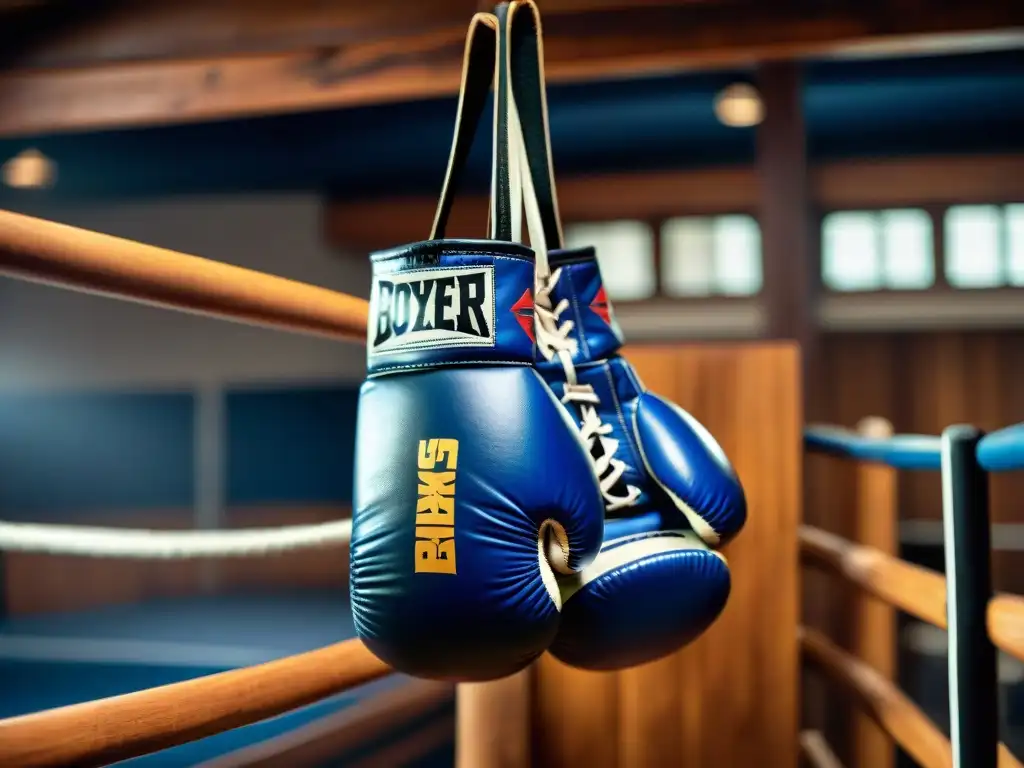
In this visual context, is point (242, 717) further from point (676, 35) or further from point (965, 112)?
point (965, 112)

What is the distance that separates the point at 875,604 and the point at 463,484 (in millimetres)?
1427

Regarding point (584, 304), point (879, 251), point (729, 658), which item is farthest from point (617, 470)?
point (879, 251)

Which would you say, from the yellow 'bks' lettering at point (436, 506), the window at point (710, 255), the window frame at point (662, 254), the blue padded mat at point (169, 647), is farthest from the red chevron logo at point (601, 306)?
the window at point (710, 255)

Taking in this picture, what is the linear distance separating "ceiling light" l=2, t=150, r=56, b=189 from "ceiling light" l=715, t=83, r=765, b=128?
339 cm

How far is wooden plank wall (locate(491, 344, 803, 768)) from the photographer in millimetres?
1417

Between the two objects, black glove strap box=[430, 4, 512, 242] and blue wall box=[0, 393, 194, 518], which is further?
blue wall box=[0, 393, 194, 518]

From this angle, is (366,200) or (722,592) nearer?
(722,592)

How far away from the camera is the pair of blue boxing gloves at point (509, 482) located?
67 centimetres

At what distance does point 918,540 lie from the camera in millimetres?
5500

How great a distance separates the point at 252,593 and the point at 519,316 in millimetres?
5178

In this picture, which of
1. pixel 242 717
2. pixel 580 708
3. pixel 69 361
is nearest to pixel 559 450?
pixel 242 717

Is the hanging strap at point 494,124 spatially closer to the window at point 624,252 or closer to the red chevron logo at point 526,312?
the red chevron logo at point 526,312

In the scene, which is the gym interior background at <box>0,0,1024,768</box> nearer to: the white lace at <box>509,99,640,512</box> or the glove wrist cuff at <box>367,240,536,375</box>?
the white lace at <box>509,99,640,512</box>

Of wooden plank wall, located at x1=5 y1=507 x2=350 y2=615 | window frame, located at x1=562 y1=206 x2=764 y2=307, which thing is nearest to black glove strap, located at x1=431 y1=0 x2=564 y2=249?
wooden plank wall, located at x1=5 y1=507 x2=350 y2=615
